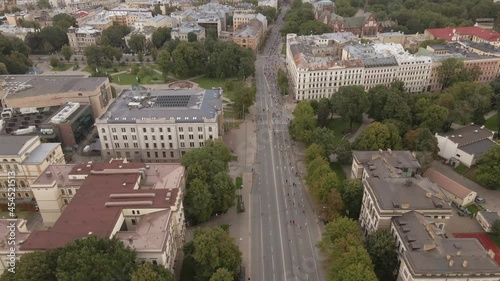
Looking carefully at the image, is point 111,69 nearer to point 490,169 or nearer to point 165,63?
point 165,63

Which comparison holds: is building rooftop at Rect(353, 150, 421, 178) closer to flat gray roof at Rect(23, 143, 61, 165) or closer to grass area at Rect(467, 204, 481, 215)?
grass area at Rect(467, 204, 481, 215)

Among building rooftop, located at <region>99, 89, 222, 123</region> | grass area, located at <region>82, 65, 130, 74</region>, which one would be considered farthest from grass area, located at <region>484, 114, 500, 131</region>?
grass area, located at <region>82, 65, 130, 74</region>

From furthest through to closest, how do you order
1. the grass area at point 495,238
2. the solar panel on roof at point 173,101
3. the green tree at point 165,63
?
the green tree at point 165,63 < the solar panel on roof at point 173,101 < the grass area at point 495,238

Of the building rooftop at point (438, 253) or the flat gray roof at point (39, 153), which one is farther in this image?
the flat gray roof at point (39, 153)

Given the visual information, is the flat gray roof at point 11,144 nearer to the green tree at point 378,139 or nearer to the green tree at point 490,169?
the green tree at point 378,139

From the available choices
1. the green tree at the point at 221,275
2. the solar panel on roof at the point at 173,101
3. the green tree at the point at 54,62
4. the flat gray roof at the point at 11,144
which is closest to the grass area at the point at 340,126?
the solar panel on roof at the point at 173,101

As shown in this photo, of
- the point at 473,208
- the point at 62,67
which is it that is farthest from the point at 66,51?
the point at 473,208

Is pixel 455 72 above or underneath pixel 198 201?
above

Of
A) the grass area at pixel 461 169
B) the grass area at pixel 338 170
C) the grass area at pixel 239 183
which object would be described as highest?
the grass area at pixel 239 183
